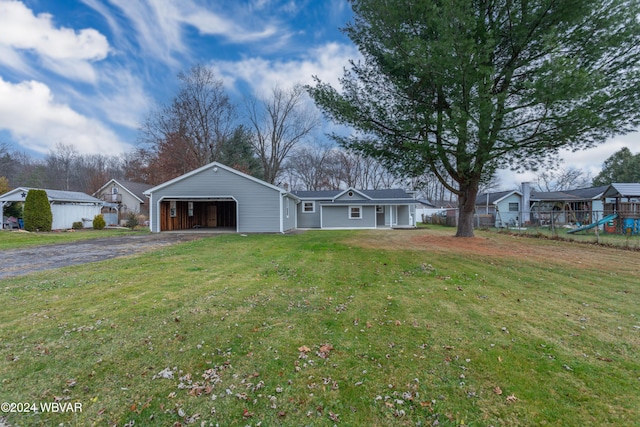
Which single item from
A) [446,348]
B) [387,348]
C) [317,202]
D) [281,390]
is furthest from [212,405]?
[317,202]

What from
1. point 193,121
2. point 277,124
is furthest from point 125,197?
point 277,124

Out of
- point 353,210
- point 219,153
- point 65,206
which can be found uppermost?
point 219,153

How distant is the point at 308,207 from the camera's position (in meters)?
24.8

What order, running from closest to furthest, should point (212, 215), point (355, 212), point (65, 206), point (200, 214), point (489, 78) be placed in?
point (489, 78)
point (65, 206)
point (200, 214)
point (212, 215)
point (355, 212)

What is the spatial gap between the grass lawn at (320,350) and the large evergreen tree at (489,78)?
18.3ft

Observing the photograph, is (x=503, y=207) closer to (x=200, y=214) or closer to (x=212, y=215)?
(x=212, y=215)

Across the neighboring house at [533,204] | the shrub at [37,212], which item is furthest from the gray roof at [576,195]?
the shrub at [37,212]

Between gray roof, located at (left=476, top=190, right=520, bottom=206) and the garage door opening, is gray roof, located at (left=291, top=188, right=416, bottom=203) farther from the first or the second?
gray roof, located at (left=476, top=190, right=520, bottom=206)

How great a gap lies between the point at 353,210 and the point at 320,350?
20877 millimetres

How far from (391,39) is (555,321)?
9.96 metres

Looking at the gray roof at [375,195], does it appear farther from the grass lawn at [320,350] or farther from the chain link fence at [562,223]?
the grass lawn at [320,350]

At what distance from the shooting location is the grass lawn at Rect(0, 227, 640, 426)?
→ 89.1 inches

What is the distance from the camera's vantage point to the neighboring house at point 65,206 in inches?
746

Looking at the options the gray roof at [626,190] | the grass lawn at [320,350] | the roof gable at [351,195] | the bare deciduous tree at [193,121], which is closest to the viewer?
the grass lawn at [320,350]
